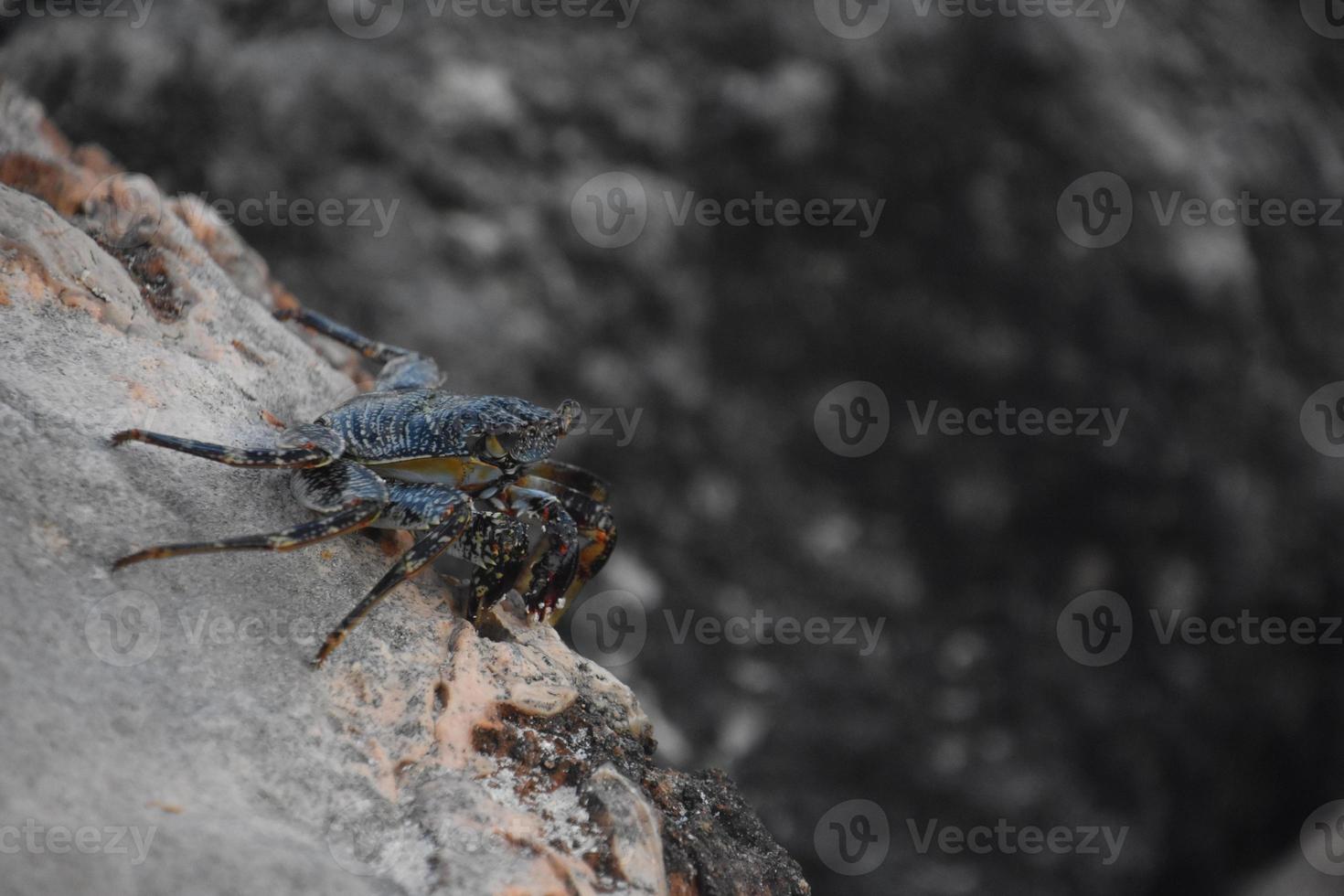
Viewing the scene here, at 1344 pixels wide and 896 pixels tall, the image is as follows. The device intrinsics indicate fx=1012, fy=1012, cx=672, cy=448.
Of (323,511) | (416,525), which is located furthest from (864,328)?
(323,511)

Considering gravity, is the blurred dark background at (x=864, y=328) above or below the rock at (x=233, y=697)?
below

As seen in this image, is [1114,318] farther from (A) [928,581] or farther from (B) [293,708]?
(B) [293,708]

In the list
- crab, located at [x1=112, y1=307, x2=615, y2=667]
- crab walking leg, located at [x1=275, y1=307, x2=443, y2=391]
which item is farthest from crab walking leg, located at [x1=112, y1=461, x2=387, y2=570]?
crab walking leg, located at [x1=275, y1=307, x2=443, y2=391]

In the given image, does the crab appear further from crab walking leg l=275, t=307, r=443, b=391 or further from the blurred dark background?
the blurred dark background

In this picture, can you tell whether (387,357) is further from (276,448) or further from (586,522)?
(276,448)

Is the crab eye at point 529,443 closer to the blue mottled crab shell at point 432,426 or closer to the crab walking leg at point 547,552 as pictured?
the blue mottled crab shell at point 432,426

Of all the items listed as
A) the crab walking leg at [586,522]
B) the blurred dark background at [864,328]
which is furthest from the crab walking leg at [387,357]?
the blurred dark background at [864,328]

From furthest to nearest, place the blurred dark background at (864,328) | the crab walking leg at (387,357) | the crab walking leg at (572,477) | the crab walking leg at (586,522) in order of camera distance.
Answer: the blurred dark background at (864,328), the crab walking leg at (387,357), the crab walking leg at (572,477), the crab walking leg at (586,522)

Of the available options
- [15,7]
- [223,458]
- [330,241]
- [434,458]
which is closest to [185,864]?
[223,458]
